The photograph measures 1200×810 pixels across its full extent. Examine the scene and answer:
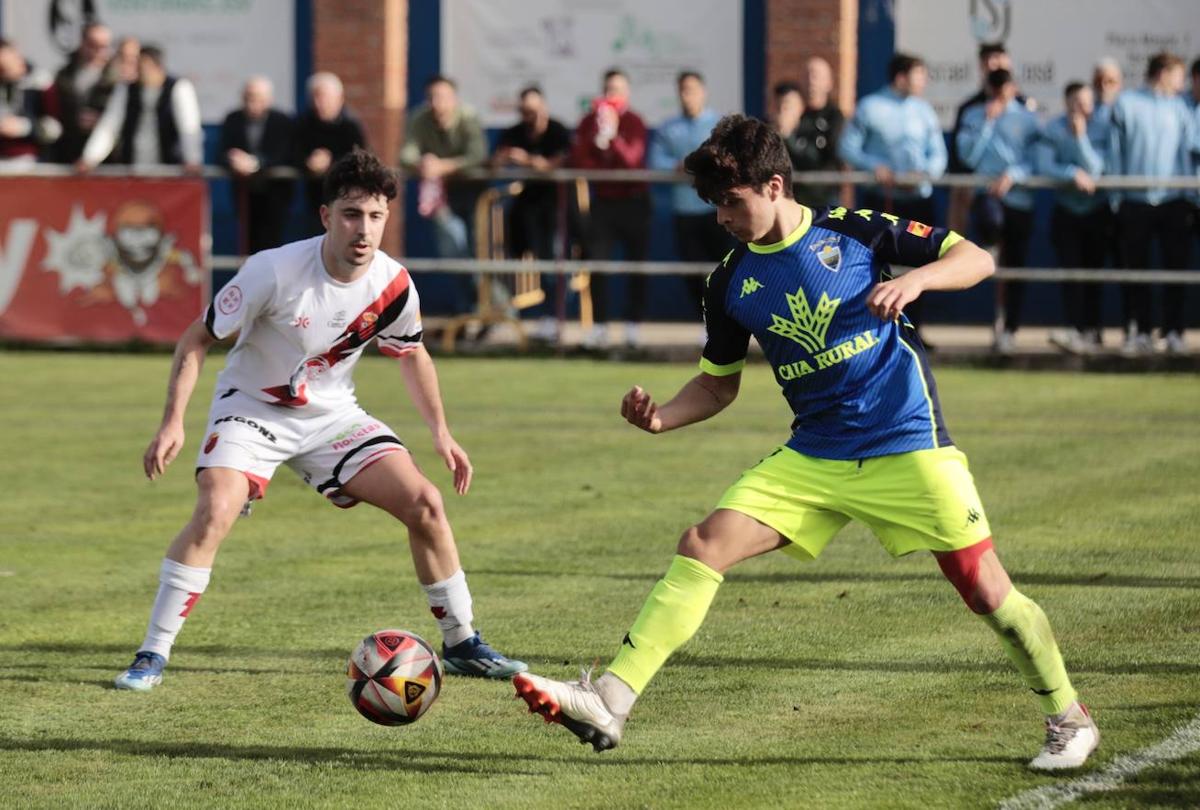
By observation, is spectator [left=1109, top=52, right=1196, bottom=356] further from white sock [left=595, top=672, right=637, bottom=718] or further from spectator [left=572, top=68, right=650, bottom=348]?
white sock [left=595, top=672, right=637, bottom=718]

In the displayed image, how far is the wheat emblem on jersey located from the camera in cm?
589

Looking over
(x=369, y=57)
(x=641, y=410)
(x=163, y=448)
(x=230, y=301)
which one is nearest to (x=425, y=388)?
(x=230, y=301)

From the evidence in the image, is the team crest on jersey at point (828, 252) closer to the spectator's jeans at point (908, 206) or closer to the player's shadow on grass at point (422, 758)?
the player's shadow on grass at point (422, 758)

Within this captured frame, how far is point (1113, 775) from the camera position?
18.3ft

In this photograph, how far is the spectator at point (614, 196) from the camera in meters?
16.8

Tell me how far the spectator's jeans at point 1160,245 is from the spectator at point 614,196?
3924 mm

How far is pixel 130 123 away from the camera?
17469 mm

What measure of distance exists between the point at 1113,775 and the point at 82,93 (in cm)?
1398

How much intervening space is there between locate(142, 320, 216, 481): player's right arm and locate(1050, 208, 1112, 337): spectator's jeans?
10756 mm

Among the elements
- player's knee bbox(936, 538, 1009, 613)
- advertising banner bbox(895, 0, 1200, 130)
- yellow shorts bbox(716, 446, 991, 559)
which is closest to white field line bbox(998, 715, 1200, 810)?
player's knee bbox(936, 538, 1009, 613)

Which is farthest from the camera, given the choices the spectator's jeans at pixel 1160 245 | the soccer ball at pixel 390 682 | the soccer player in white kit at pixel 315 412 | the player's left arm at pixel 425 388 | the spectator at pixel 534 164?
the spectator at pixel 534 164

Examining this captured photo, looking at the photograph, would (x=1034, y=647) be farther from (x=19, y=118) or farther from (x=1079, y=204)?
(x=19, y=118)

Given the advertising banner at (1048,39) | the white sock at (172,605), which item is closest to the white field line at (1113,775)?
the white sock at (172,605)

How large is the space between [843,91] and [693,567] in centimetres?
1524
